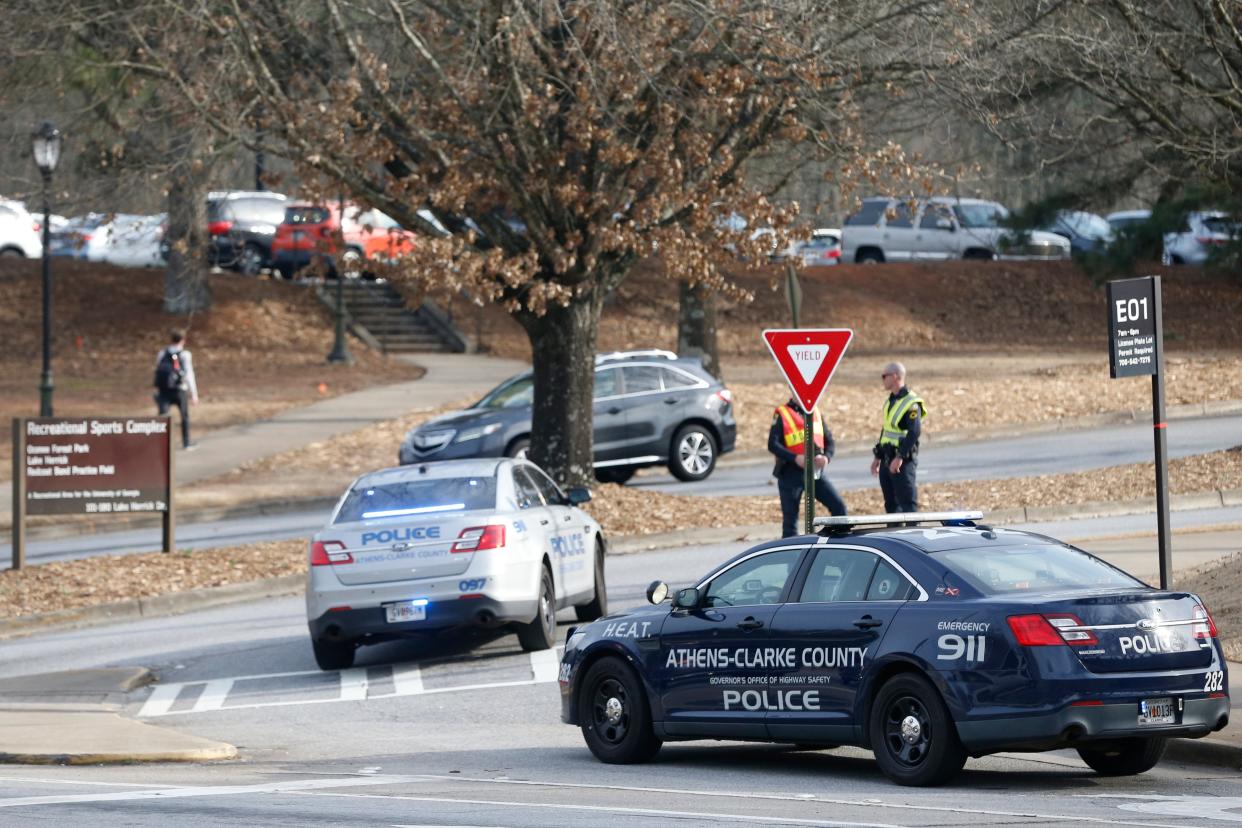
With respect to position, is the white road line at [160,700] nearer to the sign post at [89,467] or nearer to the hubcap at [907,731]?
the sign post at [89,467]

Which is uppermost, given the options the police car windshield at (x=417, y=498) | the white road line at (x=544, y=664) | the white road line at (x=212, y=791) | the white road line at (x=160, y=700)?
the police car windshield at (x=417, y=498)

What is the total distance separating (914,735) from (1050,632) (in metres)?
0.94

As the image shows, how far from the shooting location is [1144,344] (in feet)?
41.0

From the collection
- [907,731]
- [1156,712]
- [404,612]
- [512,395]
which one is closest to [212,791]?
[907,731]

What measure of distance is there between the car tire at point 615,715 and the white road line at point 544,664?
2.87 metres

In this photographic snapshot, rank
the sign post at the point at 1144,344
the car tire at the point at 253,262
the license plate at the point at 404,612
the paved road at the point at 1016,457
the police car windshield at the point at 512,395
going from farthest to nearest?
the car tire at the point at 253,262, the police car windshield at the point at 512,395, the paved road at the point at 1016,457, the license plate at the point at 404,612, the sign post at the point at 1144,344

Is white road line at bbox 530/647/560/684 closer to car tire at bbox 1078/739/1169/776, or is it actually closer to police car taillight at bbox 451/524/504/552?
police car taillight at bbox 451/524/504/552

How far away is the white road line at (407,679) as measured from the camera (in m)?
14.3

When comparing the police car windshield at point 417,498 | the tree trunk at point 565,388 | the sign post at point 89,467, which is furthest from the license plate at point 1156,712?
Result: the sign post at point 89,467

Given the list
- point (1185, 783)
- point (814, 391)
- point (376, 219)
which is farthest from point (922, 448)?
point (376, 219)

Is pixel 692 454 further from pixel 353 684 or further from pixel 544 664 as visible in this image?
pixel 353 684

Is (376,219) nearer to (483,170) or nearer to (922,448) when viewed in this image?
(922,448)

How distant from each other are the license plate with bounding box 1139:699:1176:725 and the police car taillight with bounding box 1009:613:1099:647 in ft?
1.37

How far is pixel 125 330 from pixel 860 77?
2691 centimetres
